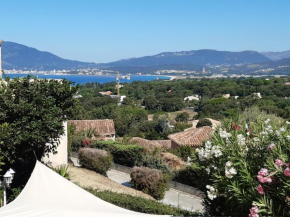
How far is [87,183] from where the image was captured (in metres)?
12.1

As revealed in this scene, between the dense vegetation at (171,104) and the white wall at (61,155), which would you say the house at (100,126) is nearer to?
the dense vegetation at (171,104)

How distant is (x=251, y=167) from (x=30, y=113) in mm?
6523

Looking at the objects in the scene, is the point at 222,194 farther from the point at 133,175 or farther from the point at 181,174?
the point at 181,174

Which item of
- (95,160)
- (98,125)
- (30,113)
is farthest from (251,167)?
(98,125)

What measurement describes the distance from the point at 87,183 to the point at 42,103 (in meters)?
3.36

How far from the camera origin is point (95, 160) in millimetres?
14383

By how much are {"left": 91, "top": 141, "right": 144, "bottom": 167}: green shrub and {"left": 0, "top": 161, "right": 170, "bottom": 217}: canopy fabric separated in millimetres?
9902

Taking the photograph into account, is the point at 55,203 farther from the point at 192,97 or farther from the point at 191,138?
the point at 192,97

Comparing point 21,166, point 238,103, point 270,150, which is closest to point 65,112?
point 21,166

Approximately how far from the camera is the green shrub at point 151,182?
38.7 feet

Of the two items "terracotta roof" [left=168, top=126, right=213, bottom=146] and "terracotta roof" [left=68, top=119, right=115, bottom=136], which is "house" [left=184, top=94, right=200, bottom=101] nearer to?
"terracotta roof" [left=68, top=119, right=115, bottom=136]

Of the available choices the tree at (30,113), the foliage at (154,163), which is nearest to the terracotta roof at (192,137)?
the foliage at (154,163)

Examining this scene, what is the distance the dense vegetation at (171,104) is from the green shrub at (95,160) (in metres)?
20.5

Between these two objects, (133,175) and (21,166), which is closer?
(21,166)
